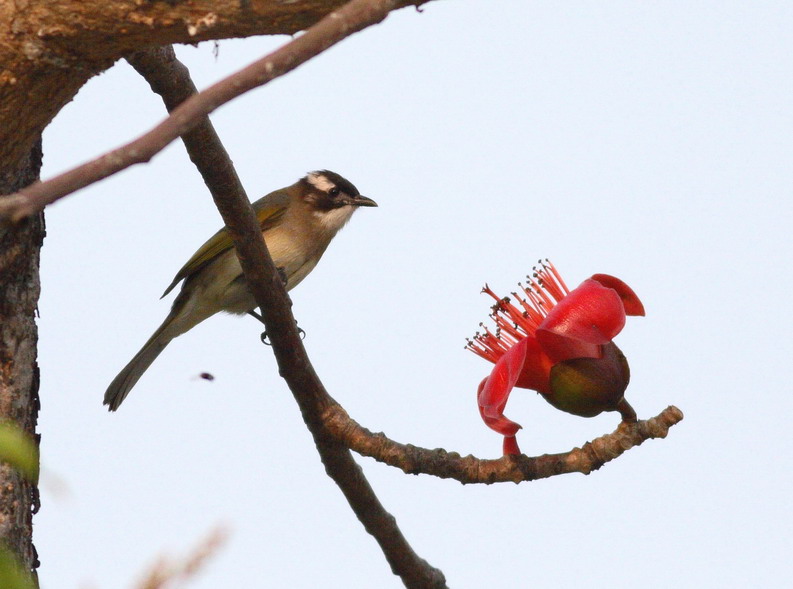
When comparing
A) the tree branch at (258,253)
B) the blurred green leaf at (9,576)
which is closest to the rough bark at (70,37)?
the tree branch at (258,253)

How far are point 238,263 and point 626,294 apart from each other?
4.08 m

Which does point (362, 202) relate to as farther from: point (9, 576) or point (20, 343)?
point (9, 576)

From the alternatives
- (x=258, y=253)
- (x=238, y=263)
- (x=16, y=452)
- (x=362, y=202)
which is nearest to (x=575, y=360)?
(x=258, y=253)

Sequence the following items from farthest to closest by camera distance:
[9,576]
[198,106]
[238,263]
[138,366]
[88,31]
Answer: [238,263], [138,366], [88,31], [198,106], [9,576]

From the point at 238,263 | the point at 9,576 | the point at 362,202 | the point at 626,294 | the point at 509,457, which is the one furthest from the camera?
the point at 362,202

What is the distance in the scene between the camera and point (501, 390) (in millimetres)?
3242

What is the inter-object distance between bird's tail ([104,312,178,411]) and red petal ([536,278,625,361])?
3.87m

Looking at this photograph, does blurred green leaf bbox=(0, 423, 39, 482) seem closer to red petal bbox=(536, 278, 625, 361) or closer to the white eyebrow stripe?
red petal bbox=(536, 278, 625, 361)

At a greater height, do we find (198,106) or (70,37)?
(70,37)

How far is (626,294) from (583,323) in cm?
22

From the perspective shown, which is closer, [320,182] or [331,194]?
[331,194]

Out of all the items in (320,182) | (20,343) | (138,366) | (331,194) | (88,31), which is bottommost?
(88,31)

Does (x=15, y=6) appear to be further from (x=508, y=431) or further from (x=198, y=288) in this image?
(x=198, y=288)

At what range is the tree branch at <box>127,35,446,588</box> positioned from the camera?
398cm
